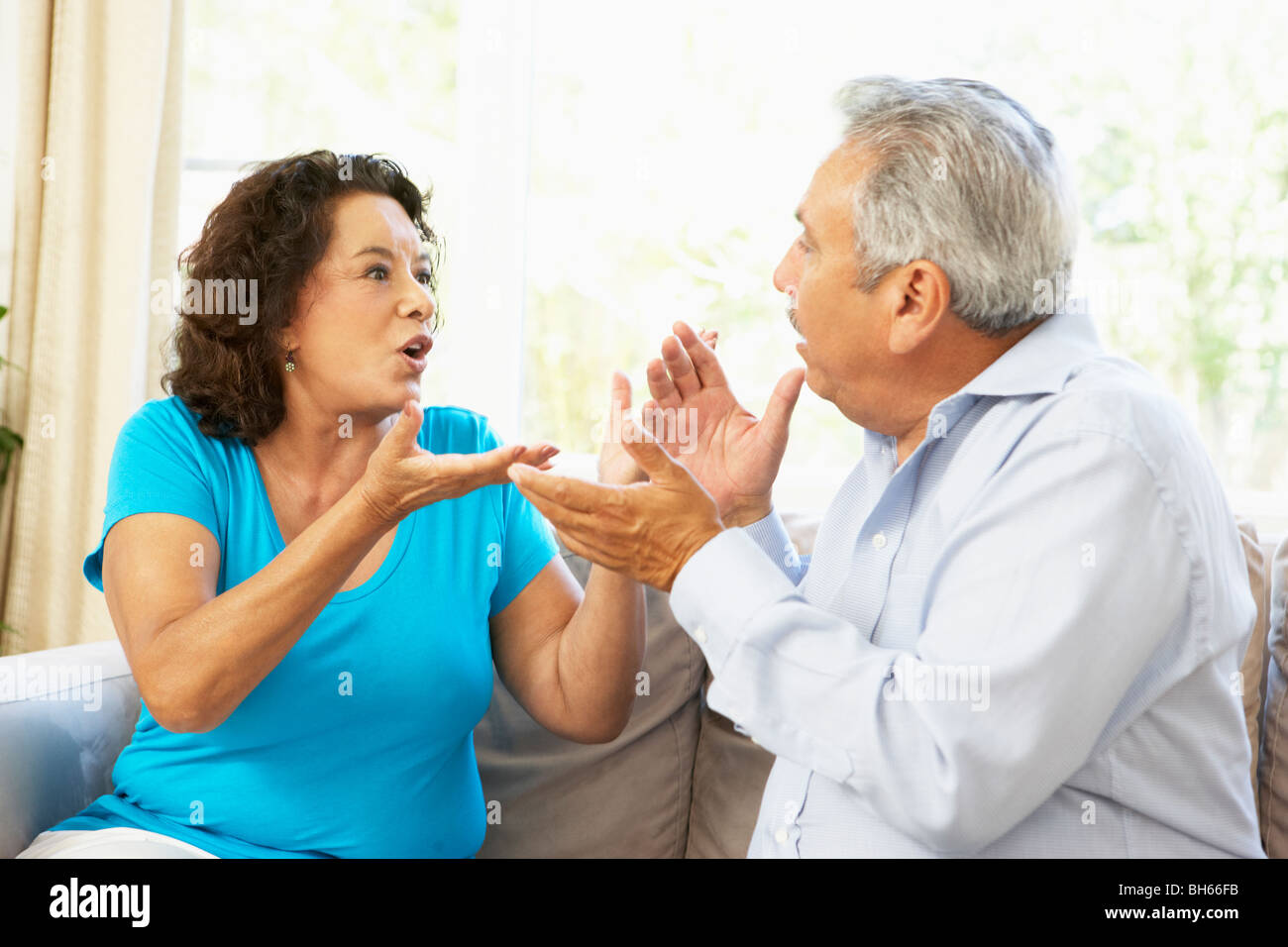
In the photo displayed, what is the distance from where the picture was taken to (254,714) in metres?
1.48

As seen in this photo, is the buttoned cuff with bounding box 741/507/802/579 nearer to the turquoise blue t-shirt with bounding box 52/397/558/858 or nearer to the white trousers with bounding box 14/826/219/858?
the turquoise blue t-shirt with bounding box 52/397/558/858

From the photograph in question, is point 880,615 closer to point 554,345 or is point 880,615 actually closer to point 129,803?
point 129,803

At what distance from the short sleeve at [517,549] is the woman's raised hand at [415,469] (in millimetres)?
350

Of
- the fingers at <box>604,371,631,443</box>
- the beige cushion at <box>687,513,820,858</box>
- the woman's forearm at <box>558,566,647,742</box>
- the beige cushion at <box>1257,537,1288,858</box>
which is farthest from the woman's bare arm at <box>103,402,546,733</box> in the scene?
the beige cushion at <box>1257,537,1288,858</box>

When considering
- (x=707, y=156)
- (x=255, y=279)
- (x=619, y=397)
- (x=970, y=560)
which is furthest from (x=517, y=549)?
(x=707, y=156)

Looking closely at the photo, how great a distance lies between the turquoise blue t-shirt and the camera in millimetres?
1474

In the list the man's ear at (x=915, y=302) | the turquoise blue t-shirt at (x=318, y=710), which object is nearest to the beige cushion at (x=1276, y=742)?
the man's ear at (x=915, y=302)

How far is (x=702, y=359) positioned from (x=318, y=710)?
2.35ft

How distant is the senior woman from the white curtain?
1174 mm

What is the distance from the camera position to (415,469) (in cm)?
129

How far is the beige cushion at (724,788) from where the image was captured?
184cm

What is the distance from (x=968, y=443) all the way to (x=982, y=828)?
0.41 m

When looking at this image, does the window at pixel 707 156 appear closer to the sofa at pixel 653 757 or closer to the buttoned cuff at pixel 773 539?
the sofa at pixel 653 757
